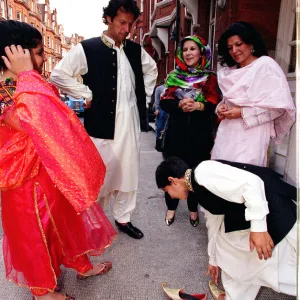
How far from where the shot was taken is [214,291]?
68.0 inches

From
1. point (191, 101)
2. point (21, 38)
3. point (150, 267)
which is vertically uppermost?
point (21, 38)

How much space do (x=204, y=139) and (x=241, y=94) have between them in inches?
25.4

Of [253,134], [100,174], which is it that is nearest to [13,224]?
[100,174]

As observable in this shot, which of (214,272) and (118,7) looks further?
(118,7)

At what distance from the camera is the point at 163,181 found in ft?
5.25

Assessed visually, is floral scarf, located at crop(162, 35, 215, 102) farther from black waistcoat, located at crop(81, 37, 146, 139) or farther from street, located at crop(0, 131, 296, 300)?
street, located at crop(0, 131, 296, 300)

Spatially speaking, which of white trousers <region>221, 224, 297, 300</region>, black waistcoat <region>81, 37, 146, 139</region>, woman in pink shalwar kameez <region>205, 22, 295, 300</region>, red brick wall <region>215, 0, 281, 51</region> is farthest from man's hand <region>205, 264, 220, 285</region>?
red brick wall <region>215, 0, 281, 51</region>

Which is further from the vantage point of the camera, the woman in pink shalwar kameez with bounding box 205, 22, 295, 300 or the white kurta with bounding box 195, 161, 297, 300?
the woman in pink shalwar kameez with bounding box 205, 22, 295, 300

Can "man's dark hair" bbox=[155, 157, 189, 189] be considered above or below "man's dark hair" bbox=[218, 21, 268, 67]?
below

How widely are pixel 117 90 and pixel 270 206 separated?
143 cm

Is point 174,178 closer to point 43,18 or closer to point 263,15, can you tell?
point 263,15

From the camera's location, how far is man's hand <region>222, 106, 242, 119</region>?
6.36ft

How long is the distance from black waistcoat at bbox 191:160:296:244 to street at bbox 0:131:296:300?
0.63 metres

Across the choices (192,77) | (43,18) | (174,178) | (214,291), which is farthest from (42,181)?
(43,18)
